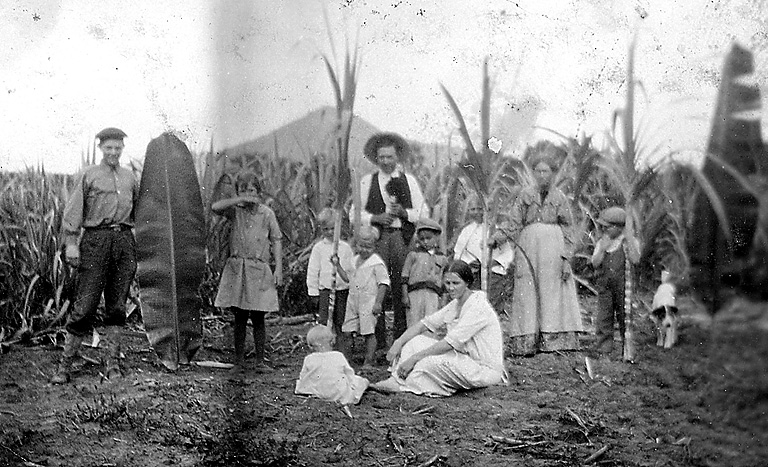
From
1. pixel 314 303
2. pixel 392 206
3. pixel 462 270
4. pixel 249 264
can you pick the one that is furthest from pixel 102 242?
pixel 462 270

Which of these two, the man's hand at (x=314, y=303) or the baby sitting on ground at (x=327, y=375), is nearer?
the baby sitting on ground at (x=327, y=375)

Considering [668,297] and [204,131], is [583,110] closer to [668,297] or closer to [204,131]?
[668,297]

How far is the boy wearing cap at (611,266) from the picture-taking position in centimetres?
352

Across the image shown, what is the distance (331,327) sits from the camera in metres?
3.68

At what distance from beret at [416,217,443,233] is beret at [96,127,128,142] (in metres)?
1.50

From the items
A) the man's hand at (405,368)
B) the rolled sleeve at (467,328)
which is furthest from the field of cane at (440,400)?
the rolled sleeve at (467,328)

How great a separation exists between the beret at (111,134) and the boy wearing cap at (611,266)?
2.30 metres

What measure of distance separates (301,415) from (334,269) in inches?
27.0

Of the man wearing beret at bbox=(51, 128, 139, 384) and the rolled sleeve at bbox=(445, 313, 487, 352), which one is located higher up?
the man wearing beret at bbox=(51, 128, 139, 384)

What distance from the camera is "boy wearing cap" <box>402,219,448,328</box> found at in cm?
360

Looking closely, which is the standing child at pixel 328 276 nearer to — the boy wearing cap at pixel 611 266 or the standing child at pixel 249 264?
the standing child at pixel 249 264

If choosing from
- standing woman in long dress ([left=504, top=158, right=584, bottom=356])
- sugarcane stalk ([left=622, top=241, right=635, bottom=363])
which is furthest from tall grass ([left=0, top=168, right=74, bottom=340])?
sugarcane stalk ([left=622, top=241, right=635, bottom=363])

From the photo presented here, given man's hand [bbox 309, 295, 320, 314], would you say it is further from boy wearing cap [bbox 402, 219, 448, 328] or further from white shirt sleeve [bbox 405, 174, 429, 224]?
white shirt sleeve [bbox 405, 174, 429, 224]

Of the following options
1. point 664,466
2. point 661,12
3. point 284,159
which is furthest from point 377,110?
point 664,466
